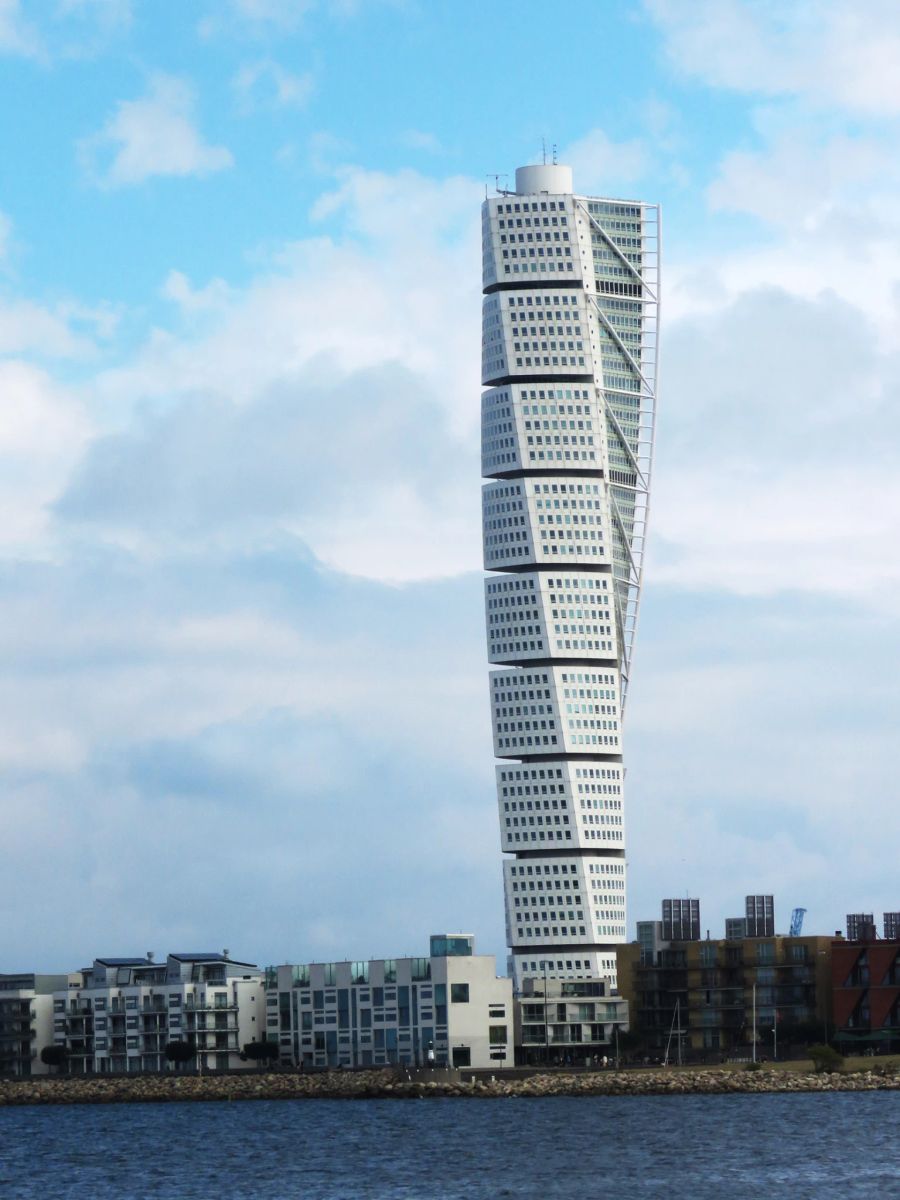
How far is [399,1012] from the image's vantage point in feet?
543

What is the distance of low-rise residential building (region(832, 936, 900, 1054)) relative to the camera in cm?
16675

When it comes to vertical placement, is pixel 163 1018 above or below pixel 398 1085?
above

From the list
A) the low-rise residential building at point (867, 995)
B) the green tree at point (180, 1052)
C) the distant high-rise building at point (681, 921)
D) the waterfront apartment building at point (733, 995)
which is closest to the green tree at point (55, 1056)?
the green tree at point (180, 1052)

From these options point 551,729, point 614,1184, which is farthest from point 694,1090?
point 551,729

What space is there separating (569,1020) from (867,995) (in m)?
24.9

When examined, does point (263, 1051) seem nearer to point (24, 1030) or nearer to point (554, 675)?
point (24, 1030)

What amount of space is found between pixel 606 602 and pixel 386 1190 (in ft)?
362

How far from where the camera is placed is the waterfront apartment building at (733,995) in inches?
6895

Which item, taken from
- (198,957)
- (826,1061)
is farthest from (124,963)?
(826,1061)

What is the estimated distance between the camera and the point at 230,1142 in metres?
116

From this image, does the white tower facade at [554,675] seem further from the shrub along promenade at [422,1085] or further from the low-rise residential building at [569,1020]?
the shrub along promenade at [422,1085]

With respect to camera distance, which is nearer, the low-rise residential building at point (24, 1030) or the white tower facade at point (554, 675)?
the low-rise residential building at point (24, 1030)

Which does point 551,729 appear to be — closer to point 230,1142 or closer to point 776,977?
point 776,977

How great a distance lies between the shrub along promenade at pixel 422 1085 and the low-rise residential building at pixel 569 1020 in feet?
80.9
